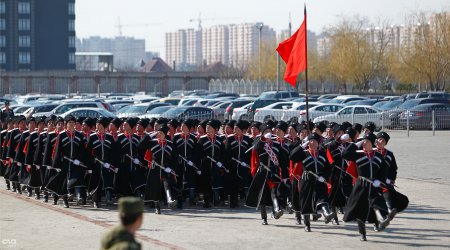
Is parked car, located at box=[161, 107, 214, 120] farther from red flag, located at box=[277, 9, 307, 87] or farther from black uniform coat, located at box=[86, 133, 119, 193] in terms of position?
red flag, located at box=[277, 9, 307, 87]

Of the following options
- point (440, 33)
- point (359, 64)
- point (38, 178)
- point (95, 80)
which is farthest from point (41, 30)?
point (38, 178)

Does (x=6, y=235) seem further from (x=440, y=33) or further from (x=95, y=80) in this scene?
(x=95, y=80)

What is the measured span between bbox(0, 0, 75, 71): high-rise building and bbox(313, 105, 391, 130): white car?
7306 centimetres

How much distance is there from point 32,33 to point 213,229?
9683 centimetres

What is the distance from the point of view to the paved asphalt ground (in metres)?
13.9

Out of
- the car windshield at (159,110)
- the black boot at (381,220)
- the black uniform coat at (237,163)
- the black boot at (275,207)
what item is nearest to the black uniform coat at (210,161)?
the black uniform coat at (237,163)

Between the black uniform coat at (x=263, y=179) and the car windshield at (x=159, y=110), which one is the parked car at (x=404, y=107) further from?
the black uniform coat at (x=263, y=179)

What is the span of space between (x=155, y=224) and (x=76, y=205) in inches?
138

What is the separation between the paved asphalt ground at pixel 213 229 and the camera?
13898 mm

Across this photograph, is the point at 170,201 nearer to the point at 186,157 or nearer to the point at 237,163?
the point at 186,157

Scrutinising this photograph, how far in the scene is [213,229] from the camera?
15.4 m

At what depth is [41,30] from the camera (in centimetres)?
11025

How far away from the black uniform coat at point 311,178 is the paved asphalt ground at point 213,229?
1.55 feet

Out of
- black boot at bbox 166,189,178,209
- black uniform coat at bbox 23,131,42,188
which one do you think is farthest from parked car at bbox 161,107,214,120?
black boot at bbox 166,189,178,209
